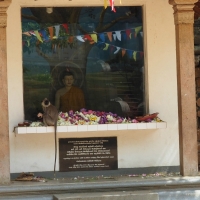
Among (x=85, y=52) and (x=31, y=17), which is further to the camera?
(x=85, y=52)

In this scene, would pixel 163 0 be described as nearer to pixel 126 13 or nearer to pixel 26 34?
pixel 126 13

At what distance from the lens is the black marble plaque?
36.5 ft

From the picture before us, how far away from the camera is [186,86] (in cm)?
1027

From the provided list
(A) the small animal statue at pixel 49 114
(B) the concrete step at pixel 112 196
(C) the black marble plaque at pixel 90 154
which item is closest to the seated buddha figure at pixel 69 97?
(A) the small animal statue at pixel 49 114

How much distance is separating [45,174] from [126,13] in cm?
294

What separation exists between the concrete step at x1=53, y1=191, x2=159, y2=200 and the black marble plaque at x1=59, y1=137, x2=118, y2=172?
3.99 feet

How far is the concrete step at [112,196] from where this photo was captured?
9.70 meters

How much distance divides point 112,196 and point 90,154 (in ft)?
5.11

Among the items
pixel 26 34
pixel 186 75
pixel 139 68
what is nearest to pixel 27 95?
pixel 26 34

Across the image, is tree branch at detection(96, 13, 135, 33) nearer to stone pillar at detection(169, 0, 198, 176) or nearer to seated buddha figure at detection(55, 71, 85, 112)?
seated buddha figure at detection(55, 71, 85, 112)

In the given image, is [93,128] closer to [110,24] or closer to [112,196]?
[112,196]

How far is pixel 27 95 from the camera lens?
11.1 meters

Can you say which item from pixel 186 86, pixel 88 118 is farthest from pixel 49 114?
pixel 186 86

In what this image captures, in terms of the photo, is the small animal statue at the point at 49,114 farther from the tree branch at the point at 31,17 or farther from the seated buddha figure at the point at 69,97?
the tree branch at the point at 31,17
